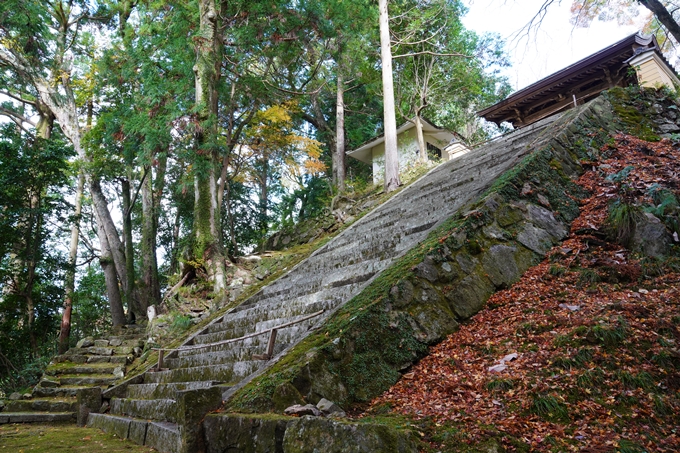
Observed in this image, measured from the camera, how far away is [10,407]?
7652 mm

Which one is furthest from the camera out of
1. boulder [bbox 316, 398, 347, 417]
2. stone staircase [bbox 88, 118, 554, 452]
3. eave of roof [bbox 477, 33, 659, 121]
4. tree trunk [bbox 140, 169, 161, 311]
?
tree trunk [bbox 140, 169, 161, 311]

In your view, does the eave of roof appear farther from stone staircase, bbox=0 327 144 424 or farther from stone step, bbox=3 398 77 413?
stone step, bbox=3 398 77 413

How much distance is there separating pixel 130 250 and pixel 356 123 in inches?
591

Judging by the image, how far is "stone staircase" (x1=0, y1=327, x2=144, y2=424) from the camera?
700 centimetres

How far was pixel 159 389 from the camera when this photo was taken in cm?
506

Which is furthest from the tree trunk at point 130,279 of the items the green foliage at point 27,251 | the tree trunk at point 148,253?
the green foliage at point 27,251

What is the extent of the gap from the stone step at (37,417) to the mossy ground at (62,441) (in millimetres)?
608

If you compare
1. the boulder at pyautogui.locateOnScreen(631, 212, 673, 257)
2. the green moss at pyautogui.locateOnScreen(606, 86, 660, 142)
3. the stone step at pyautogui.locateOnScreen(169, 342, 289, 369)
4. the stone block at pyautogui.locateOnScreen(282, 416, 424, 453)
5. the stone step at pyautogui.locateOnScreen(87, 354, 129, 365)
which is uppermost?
the green moss at pyautogui.locateOnScreen(606, 86, 660, 142)

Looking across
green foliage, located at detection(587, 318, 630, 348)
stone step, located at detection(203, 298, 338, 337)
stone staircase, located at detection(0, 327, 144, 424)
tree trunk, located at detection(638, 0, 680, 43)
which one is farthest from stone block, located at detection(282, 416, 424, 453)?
tree trunk, located at detection(638, 0, 680, 43)

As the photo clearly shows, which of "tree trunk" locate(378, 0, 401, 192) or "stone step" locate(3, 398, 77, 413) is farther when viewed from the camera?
"tree trunk" locate(378, 0, 401, 192)

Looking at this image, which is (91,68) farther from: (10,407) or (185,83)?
(10,407)

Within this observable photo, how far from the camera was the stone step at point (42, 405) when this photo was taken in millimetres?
7332

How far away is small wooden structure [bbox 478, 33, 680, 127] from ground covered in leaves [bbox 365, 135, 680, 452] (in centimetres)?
802

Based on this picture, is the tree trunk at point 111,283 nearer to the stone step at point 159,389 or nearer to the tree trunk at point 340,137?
the stone step at point 159,389
